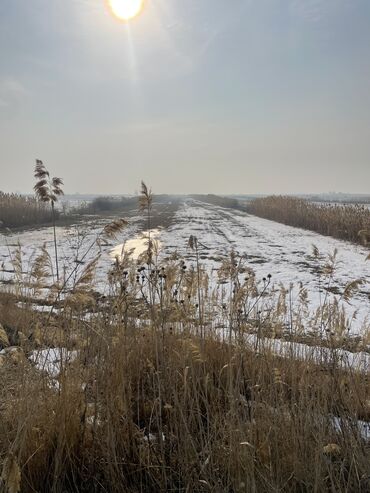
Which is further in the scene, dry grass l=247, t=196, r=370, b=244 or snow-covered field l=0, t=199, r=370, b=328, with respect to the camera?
dry grass l=247, t=196, r=370, b=244

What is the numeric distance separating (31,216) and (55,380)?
24.4 metres

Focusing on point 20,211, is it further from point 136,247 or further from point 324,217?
point 324,217

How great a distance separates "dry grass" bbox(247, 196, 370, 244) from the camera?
1970 centimetres

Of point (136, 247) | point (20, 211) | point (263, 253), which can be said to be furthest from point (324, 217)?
point (20, 211)

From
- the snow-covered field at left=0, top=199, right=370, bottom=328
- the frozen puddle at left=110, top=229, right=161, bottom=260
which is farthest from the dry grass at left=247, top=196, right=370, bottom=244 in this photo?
the frozen puddle at left=110, top=229, right=161, bottom=260

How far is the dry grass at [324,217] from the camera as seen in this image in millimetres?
19697

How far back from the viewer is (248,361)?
3.71m

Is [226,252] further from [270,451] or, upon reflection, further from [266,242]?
[270,451]

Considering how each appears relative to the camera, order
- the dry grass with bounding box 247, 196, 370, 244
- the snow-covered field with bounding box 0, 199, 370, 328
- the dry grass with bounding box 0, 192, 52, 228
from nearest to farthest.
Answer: the snow-covered field with bounding box 0, 199, 370, 328, the dry grass with bounding box 247, 196, 370, 244, the dry grass with bounding box 0, 192, 52, 228

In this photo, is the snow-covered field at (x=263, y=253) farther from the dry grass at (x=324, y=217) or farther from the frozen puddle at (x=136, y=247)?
the dry grass at (x=324, y=217)

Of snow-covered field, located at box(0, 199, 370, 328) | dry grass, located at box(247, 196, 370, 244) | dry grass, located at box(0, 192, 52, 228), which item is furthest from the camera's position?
dry grass, located at box(0, 192, 52, 228)

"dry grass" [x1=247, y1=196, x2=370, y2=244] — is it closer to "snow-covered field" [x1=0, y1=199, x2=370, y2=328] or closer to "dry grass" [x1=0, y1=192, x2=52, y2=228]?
"snow-covered field" [x1=0, y1=199, x2=370, y2=328]

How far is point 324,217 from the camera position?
74.8 ft

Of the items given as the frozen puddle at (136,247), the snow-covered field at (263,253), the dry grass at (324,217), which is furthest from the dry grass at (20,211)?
the dry grass at (324,217)
